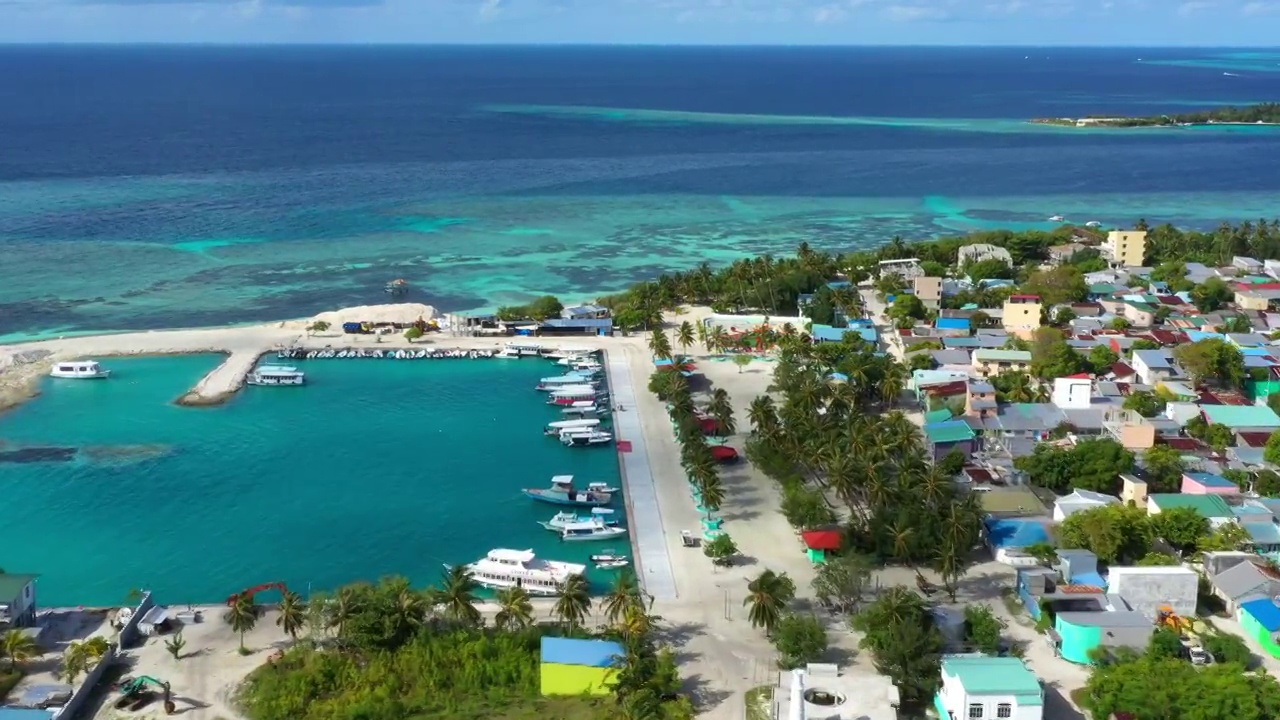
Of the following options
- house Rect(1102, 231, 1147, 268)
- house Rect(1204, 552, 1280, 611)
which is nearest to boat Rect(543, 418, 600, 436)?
house Rect(1204, 552, 1280, 611)

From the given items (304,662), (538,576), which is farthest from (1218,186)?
(304,662)

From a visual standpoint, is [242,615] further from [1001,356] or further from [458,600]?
[1001,356]

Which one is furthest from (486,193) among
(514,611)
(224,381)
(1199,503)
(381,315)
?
(514,611)

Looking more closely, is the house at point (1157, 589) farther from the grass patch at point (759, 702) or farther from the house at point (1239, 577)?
the grass patch at point (759, 702)

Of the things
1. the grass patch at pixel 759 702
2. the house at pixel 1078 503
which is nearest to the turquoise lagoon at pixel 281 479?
the grass patch at pixel 759 702

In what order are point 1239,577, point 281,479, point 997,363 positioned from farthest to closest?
point 997,363
point 281,479
point 1239,577

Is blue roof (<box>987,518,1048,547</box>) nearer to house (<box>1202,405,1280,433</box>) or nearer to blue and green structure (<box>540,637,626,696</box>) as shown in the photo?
house (<box>1202,405,1280,433</box>)
